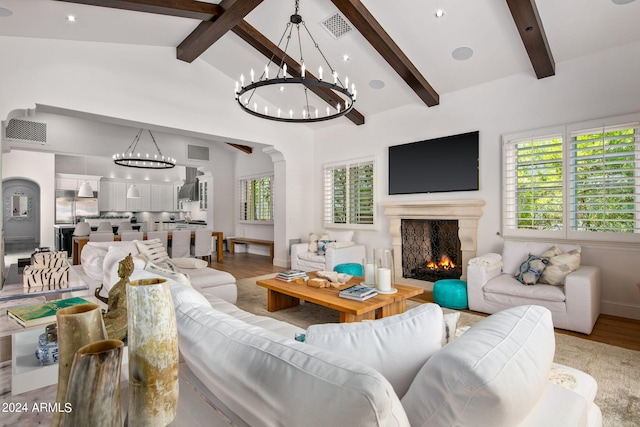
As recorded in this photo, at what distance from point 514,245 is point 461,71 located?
2.44m

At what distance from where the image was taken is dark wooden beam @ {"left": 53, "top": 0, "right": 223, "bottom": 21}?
3434 mm

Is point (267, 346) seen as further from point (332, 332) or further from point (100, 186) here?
point (100, 186)

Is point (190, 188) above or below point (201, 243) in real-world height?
above

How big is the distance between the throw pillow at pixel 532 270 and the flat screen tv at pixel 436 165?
141cm

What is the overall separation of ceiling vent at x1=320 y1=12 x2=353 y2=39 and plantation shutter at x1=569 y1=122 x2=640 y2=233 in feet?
10.1

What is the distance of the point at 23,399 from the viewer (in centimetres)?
101

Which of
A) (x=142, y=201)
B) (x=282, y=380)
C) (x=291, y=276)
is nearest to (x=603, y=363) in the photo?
(x=291, y=276)

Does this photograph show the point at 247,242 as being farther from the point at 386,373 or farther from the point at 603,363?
the point at 386,373

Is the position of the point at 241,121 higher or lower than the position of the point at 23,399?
higher

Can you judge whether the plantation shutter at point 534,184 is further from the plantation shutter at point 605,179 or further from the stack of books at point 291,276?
the stack of books at point 291,276

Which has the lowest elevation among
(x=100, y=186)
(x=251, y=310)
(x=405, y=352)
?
(x=251, y=310)

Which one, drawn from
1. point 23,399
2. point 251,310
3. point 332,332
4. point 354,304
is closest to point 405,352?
point 332,332

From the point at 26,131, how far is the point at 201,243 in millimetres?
4070

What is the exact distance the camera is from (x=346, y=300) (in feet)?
9.70
